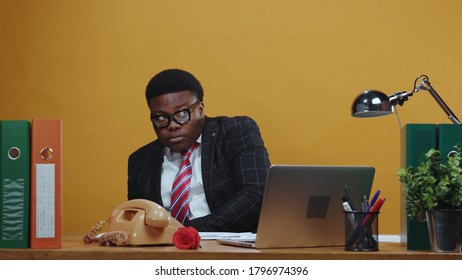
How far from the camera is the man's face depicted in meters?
3.02

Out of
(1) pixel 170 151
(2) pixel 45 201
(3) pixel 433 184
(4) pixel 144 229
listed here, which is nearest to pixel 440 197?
(3) pixel 433 184

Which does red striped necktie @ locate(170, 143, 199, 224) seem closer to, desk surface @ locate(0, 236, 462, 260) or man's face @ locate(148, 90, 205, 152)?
man's face @ locate(148, 90, 205, 152)

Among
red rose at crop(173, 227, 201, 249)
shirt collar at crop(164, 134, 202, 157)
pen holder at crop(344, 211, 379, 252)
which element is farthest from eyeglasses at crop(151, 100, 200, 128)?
pen holder at crop(344, 211, 379, 252)

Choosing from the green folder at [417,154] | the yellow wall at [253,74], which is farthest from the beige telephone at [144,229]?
the yellow wall at [253,74]

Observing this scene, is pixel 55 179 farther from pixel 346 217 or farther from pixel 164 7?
pixel 164 7

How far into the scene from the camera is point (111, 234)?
1969 mm

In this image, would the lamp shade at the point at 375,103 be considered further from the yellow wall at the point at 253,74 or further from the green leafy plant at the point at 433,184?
the yellow wall at the point at 253,74

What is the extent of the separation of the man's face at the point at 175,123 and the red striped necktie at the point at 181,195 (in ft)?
0.33

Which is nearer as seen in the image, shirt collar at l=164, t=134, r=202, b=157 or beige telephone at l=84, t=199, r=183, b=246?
beige telephone at l=84, t=199, r=183, b=246

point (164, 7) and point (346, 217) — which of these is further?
point (164, 7)

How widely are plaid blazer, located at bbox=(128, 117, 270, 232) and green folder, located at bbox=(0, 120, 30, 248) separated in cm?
113

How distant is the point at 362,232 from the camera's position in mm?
1824
